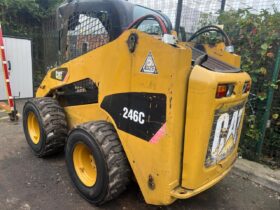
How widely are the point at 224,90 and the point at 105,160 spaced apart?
4.06 ft

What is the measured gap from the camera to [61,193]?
9.24ft

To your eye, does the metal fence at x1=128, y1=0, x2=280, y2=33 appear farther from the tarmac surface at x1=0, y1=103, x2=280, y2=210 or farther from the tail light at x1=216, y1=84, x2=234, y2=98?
the tarmac surface at x1=0, y1=103, x2=280, y2=210

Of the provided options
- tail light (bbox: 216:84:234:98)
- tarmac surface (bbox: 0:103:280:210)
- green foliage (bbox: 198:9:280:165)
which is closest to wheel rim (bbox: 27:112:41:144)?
tarmac surface (bbox: 0:103:280:210)

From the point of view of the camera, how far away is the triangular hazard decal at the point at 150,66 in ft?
6.86

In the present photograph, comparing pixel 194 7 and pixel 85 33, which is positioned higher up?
pixel 194 7

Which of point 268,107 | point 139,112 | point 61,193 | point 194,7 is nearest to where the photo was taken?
point 139,112

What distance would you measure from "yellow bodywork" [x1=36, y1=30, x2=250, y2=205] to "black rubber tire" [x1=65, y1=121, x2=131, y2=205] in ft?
0.30

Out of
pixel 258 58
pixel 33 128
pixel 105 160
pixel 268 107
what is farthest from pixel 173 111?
pixel 33 128

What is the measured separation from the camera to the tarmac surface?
265cm

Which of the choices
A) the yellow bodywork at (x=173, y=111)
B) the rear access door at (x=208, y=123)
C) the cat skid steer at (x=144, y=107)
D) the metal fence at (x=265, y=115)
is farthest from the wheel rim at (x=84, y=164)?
the metal fence at (x=265, y=115)

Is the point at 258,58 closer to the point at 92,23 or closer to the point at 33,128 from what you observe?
the point at 92,23

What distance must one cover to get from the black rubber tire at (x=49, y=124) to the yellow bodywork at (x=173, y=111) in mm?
1156

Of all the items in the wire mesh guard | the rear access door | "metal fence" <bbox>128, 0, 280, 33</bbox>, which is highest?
"metal fence" <bbox>128, 0, 280, 33</bbox>

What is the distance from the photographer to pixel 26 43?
24.0 ft
